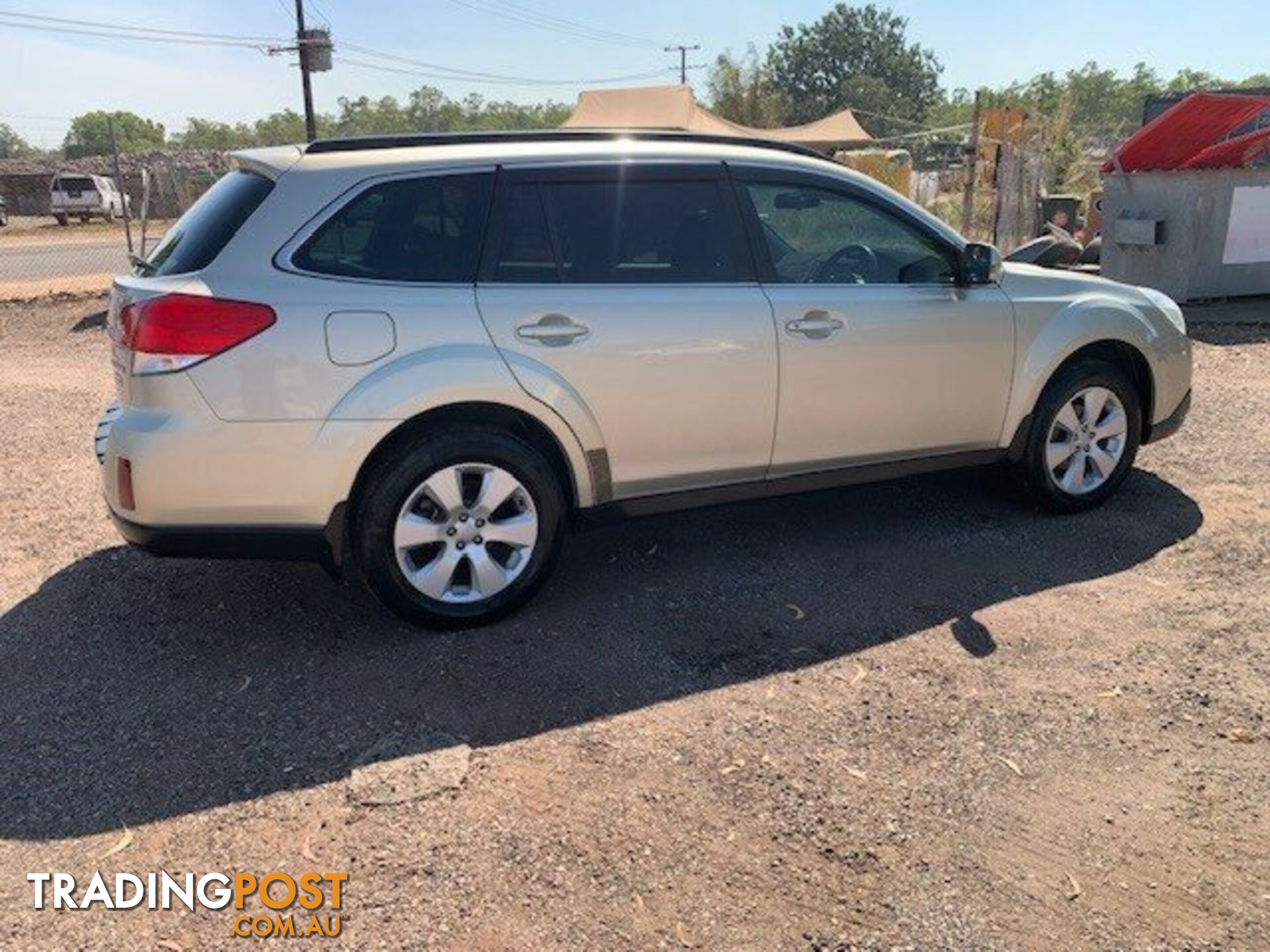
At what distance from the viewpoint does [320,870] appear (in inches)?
105

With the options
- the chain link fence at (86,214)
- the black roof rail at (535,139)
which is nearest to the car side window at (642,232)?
the black roof rail at (535,139)

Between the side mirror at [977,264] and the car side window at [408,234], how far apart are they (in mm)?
2123

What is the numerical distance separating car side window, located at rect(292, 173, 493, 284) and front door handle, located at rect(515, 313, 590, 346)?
10.9 inches

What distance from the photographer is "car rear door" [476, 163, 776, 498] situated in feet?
12.7

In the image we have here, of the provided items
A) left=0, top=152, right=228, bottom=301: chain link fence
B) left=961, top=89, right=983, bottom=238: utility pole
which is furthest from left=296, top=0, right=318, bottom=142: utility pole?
left=961, top=89, right=983, bottom=238: utility pole

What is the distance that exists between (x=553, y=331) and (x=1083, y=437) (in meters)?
2.73

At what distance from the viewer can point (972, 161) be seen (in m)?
12.5

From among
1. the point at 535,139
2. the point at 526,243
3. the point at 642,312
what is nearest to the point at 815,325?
the point at 642,312

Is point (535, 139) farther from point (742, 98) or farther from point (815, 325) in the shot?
point (742, 98)

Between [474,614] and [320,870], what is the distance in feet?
4.51

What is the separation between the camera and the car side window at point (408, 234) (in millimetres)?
3660

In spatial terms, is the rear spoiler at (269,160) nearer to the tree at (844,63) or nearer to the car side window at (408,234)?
the car side window at (408,234)

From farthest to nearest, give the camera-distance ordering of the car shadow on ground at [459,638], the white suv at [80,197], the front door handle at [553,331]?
the white suv at [80,197] < the front door handle at [553,331] < the car shadow on ground at [459,638]

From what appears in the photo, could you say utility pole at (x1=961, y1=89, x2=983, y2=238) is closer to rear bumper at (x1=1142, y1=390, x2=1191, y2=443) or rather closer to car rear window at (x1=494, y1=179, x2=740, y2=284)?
rear bumper at (x1=1142, y1=390, x2=1191, y2=443)
